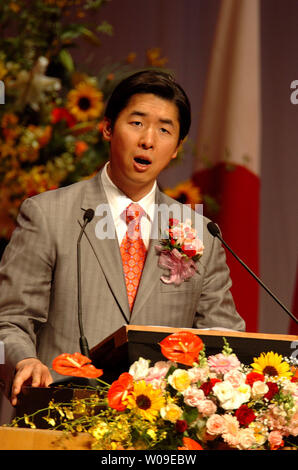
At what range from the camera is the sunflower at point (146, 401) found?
132 cm

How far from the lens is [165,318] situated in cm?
214

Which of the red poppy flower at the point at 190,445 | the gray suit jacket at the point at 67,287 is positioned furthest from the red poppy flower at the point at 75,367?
the gray suit jacket at the point at 67,287

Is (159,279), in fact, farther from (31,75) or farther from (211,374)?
(31,75)

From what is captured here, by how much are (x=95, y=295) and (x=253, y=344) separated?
2.02 feet

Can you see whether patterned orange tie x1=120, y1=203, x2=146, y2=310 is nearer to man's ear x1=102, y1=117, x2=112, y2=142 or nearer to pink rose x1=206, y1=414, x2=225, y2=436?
man's ear x1=102, y1=117, x2=112, y2=142

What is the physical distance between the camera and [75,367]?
1.46 meters

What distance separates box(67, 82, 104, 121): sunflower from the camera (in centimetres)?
299

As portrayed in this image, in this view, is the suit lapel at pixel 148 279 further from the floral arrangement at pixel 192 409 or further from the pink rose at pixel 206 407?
the pink rose at pixel 206 407

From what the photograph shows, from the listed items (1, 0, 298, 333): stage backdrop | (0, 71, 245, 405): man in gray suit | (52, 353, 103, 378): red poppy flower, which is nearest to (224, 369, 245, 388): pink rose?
(52, 353, 103, 378): red poppy flower

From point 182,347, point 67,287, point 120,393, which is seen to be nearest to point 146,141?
point 67,287

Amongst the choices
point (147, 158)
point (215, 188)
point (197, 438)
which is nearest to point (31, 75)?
point (147, 158)

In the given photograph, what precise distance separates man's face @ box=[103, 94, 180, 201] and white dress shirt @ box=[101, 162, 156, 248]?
0.11ft

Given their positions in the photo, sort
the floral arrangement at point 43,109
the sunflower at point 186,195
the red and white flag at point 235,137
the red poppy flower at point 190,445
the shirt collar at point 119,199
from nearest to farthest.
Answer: the red poppy flower at point 190,445
the shirt collar at point 119,199
the floral arrangement at point 43,109
the sunflower at point 186,195
the red and white flag at point 235,137

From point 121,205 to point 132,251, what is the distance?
167 mm
